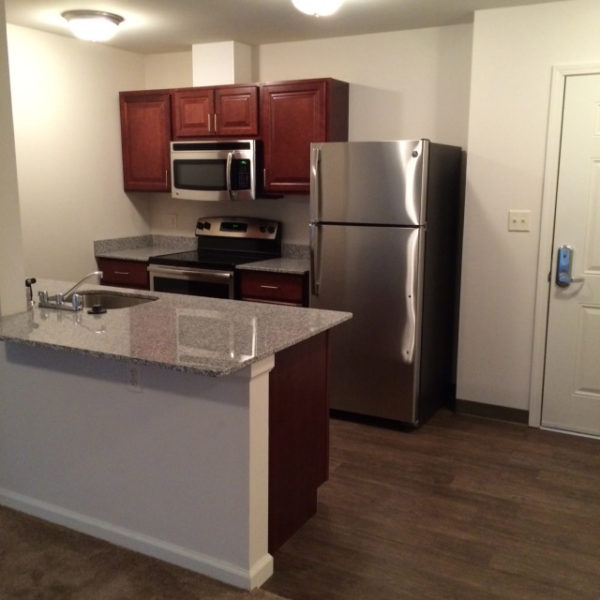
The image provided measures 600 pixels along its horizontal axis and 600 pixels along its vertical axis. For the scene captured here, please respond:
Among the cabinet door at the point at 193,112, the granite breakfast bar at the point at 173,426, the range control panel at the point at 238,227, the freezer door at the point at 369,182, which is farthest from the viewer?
the range control panel at the point at 238,227

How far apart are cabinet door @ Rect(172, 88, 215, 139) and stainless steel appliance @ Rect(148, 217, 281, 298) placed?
684 mm

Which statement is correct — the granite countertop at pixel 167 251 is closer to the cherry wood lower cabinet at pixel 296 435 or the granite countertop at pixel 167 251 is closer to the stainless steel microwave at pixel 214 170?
the stainless steel microwave at pixel 214 170

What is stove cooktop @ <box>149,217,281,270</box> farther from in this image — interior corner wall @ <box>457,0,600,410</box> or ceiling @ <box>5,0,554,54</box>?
interior corner wall @ <box>457,0,600,410</box>

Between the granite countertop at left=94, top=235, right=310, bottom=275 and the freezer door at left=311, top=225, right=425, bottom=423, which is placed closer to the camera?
the freezer door at left=311, top=225, right=425, bottom=423

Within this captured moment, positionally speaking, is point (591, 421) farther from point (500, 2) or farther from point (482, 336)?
point (500, 2)

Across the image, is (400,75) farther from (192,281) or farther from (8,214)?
(8,214)

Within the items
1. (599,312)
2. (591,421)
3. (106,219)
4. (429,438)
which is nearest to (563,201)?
(599,312)

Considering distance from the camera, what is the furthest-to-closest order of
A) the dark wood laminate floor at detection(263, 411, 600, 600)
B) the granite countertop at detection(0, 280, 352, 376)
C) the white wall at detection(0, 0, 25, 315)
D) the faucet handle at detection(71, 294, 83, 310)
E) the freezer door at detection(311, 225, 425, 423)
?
the freezer door at detection(311, 225, 425, 423), the faucet handle at detection(71, 294, 83, 310), the white wall at detection(0, 0, 25, 315), the dark wood laminate floor at detection(263, 411, 600, 600), the granite countertop at detection(0, 280, 352, 376)

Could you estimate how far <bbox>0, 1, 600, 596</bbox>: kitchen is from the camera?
3650 millimetres

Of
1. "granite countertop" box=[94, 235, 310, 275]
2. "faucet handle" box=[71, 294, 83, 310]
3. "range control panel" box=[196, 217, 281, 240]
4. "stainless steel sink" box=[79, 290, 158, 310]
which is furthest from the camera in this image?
"range control panel" box=[196, 217, 281, 240]

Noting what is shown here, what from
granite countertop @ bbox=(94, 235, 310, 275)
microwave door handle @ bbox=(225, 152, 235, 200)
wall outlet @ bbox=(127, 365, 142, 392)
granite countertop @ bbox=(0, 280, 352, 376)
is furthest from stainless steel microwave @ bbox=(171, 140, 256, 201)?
wall outlet @ bbox=(127, 365, 142, 392)

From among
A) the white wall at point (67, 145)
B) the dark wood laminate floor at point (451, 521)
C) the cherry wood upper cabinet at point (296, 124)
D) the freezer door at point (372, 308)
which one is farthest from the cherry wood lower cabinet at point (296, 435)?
the white wall at point (67, 145)

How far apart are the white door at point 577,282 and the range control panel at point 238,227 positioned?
1.99m

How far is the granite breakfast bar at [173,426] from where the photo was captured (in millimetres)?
2166
